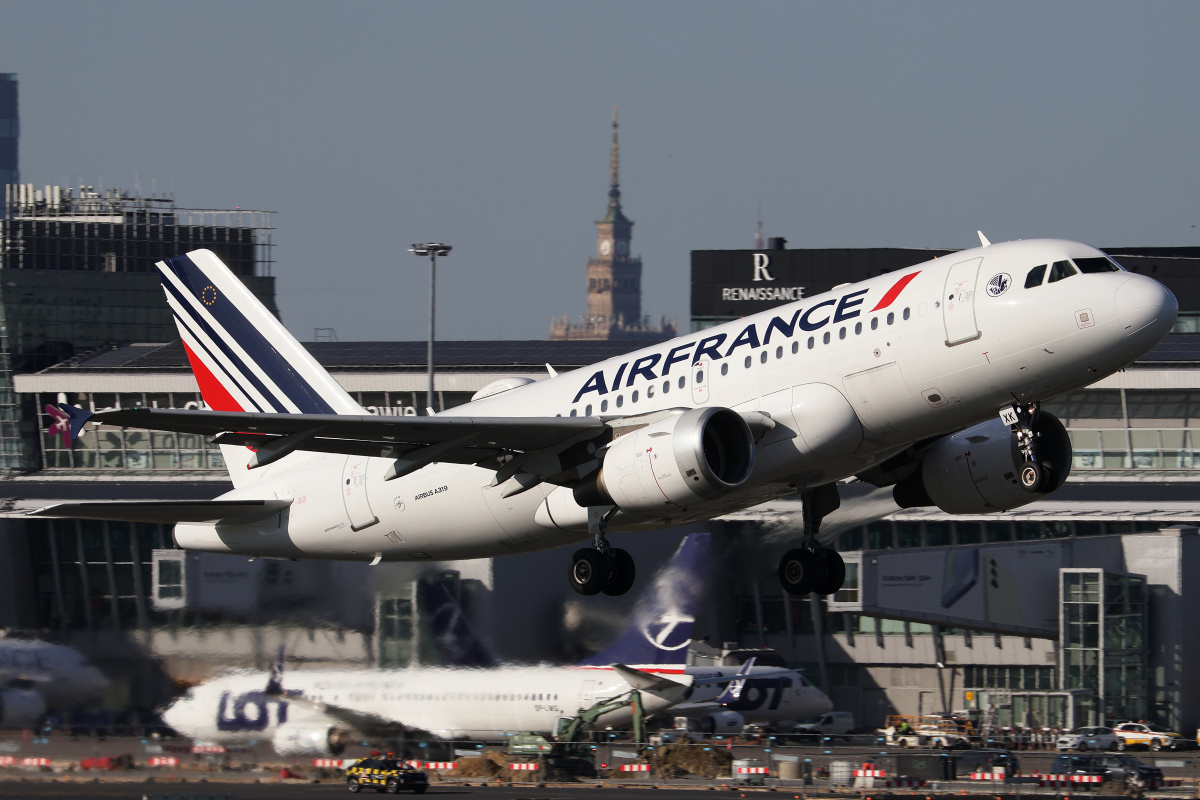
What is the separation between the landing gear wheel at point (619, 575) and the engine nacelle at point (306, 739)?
56.3 feet

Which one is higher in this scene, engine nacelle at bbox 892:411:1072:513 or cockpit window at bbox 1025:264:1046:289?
cockpit window at bbox 1025:264:1046:289

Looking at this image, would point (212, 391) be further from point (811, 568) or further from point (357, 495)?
point (811, 568)

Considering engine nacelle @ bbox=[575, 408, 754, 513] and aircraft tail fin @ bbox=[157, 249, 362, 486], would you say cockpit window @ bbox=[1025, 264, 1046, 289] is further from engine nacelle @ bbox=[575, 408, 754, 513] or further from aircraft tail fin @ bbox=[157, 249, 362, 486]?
aircraft tail fin @ bbox=[157, 249, 362, 486]

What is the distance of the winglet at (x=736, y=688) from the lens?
6000cm

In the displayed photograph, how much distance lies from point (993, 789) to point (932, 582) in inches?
825

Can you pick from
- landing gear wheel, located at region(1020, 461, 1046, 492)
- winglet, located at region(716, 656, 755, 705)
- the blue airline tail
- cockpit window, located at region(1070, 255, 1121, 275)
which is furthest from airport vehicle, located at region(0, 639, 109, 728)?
cockpit window, located at region(1070, 255, 1121, 275)

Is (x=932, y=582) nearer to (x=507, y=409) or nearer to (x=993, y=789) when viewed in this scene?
(x=993, y=789)

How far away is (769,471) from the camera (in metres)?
31.2

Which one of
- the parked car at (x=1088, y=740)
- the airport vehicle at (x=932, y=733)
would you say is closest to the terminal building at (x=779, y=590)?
the parked car at (x=1088, y=740)

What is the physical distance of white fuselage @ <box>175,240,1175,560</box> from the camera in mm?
28500

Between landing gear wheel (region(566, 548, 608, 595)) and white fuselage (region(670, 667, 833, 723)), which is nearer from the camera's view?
landing gear wheel (region(566, 548, 608, 595))

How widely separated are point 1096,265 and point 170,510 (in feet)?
69.5

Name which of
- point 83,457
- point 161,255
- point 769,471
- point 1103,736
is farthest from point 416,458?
point 161,255

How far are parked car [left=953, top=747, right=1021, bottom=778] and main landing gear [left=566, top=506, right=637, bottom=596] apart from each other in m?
18.2
